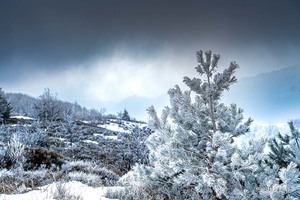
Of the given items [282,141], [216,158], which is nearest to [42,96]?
[282,141]

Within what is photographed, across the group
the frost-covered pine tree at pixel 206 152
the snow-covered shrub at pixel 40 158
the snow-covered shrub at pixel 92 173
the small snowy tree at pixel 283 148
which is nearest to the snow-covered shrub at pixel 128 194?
the frost-covered pine tree at pixel 206 152

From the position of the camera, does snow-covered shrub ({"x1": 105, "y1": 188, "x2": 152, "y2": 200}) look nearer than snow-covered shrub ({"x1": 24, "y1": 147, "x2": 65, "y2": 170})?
Yes

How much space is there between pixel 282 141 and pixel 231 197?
5.13 metres

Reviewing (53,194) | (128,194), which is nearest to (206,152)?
(128,194)

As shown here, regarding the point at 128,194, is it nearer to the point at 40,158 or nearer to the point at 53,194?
the point at 53,194

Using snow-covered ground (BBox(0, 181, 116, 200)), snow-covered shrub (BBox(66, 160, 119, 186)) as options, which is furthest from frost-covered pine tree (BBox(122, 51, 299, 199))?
snow-covered shrub (BBox(66, 160, 119, 186))

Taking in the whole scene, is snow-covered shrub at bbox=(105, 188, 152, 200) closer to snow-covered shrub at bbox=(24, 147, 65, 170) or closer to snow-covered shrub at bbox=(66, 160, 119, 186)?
snow-covered shrub at bbox=(66, 160, 119, 186)

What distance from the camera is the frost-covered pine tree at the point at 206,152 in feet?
13.1

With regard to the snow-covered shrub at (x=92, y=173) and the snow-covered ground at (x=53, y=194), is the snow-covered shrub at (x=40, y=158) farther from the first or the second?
the snow-covered ground at (x=53, y=194)

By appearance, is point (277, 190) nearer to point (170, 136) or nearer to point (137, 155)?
point (170, 136)

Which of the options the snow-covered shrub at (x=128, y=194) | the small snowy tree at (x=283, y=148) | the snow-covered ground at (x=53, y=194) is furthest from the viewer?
the small snowy tree at (x=283, y=148)

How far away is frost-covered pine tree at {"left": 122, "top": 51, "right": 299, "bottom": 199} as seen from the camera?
13.1 feet

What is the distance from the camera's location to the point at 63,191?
4094mm

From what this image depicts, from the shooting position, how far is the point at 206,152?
446 cm
